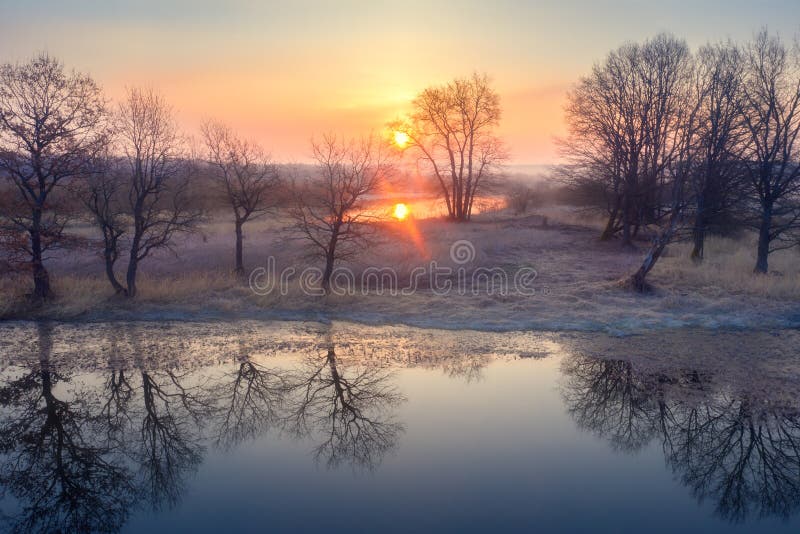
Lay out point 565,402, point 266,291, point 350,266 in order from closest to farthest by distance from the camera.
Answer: point 565,402 < point 266,291 < point 350,266

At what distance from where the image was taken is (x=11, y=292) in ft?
60.1

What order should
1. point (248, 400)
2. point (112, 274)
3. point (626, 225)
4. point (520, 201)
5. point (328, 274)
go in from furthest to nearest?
1. point (520, 201)
2. point (626, 225)
3. point (328, 274)
4. point (112, 274)
5. point (248, 400)

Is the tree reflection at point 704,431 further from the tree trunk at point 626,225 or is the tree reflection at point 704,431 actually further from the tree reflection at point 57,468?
the tree trunk at point 626,225

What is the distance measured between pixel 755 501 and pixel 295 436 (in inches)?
284

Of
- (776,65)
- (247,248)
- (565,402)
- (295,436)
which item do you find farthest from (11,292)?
(776,65)

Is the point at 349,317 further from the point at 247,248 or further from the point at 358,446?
the point at 247,248

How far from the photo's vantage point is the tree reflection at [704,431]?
8219 mm

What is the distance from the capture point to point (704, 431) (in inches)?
389

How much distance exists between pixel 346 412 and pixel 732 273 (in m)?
16.4

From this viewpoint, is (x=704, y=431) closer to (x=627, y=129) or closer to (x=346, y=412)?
(x=346, y=412)

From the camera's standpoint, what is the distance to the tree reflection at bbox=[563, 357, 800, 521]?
27.0ft

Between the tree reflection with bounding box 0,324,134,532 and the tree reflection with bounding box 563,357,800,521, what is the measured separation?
316 inches

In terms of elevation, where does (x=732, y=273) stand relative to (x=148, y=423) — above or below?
above

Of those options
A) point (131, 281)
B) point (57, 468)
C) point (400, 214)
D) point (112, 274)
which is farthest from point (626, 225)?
point (57, 468)
